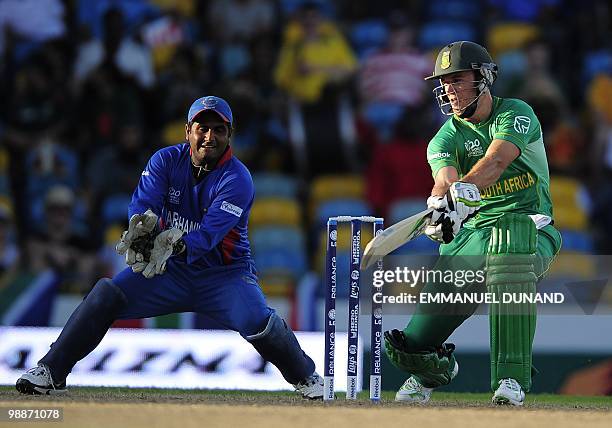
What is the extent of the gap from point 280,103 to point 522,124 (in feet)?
17.0

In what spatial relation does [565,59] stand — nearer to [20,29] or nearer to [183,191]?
[20,29]

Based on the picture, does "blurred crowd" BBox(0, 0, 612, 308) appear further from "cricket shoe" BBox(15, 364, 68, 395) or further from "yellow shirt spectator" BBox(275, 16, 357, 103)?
"cricket shoe" BBox(15, 364, 68, 395)

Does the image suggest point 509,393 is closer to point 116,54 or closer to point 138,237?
point 138,237

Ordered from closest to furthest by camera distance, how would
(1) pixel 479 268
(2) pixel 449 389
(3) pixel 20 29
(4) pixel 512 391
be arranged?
(4) pixel 512 391
(1) pixel 479 268
(2) pixel 449 389
(3) pixel 20 29

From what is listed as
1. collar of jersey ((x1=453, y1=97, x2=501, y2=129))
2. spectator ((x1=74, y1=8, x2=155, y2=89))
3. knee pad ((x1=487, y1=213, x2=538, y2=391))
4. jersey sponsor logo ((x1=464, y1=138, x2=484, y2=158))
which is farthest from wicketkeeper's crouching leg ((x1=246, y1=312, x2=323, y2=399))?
spectator ((x1=74, y1=8, x2=155, y2=89))

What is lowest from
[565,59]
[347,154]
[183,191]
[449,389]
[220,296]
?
[449,389]

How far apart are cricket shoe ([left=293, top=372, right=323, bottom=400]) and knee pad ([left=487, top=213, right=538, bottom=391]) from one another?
0.91m

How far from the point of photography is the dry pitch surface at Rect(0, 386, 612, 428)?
4.97m

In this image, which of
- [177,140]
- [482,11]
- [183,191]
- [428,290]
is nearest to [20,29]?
[177,140]

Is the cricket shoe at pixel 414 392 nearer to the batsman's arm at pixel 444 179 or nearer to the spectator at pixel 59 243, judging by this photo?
the batsman's arm at pixel 444 179

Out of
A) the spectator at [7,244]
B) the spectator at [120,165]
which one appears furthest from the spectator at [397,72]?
the spectator at [7,244]

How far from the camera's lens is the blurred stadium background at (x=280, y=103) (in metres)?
10.3

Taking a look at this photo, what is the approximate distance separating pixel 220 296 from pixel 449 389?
6.75 feet

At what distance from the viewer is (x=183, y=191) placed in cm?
653
